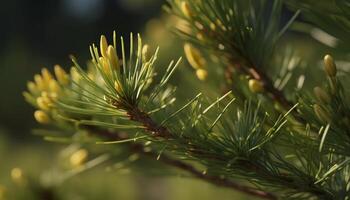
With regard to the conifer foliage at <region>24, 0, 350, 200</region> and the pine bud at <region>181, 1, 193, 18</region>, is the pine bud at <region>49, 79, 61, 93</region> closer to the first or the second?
the conifer foliage at <region>24, 0, 350, 200</region>

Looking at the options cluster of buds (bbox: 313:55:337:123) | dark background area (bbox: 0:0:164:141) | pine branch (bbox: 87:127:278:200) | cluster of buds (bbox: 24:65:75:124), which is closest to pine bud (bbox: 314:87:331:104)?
cluster of buds (bbox: 313:55:337:123)

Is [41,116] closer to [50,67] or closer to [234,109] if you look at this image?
[234,109]

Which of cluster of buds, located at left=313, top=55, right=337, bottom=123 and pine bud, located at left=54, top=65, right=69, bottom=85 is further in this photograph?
pine bud, located at left=54, top=65, right=69, bottom=85

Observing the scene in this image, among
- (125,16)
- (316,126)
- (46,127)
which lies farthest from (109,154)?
(125,16)

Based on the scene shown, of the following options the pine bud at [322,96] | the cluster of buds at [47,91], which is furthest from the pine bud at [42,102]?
the pine bud at [322,96]

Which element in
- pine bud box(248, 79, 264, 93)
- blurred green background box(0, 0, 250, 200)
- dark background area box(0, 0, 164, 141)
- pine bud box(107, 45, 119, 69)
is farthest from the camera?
dark background area box(0, 0, 164, 141)

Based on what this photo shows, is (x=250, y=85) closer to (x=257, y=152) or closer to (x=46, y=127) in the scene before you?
(x=257, y=152)

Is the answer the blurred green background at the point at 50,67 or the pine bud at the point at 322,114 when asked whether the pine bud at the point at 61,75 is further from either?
the pine bud at the point at 322,114

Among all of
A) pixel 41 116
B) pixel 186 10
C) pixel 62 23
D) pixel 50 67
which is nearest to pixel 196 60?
pixel 186 10
